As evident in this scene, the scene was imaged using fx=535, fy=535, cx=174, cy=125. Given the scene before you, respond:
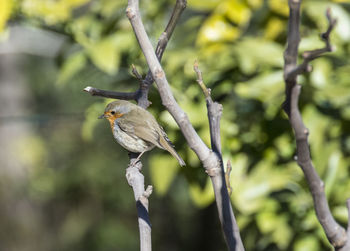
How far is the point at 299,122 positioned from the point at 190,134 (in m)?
0.17

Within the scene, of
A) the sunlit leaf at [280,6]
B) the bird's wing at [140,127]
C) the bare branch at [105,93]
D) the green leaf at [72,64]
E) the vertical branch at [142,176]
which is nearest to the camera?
the vertical branch at [142,176]

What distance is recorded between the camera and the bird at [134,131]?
1594mm

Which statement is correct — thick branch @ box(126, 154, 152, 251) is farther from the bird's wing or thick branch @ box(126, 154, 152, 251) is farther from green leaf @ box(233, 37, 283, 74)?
green leaf @ box(233, 37, 283, 74)

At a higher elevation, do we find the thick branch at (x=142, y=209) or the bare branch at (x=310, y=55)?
the bare branch at (x=310, y=55)

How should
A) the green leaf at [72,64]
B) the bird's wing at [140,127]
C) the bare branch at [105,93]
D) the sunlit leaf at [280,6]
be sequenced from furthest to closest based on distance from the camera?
the green leaf at [72,64] → the sunlit leaf at [280,6] → the bird's wing at [140,127] → the bare branch at [105,93]

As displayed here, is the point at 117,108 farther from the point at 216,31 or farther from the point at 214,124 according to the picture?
the point at 214,124

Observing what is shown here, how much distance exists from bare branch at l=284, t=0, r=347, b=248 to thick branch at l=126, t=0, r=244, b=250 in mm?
138

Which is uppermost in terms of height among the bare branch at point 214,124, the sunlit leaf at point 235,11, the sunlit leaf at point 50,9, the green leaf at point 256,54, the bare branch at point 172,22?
the sunlit leaf at point 50,9

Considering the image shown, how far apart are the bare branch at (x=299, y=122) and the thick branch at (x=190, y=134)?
5.4 inches

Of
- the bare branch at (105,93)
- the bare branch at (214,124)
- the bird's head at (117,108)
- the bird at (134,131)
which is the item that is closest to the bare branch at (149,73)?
the bare branch at (105,93)

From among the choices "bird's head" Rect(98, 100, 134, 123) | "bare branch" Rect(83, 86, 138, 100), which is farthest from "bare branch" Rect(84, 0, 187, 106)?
"bird's head" Rect(98, 100, 134, 123)

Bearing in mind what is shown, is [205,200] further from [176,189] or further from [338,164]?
[176,189]

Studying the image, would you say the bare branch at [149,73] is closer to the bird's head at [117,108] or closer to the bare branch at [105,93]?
the bare branch at [105,93]

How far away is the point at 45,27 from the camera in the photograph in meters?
1.82
